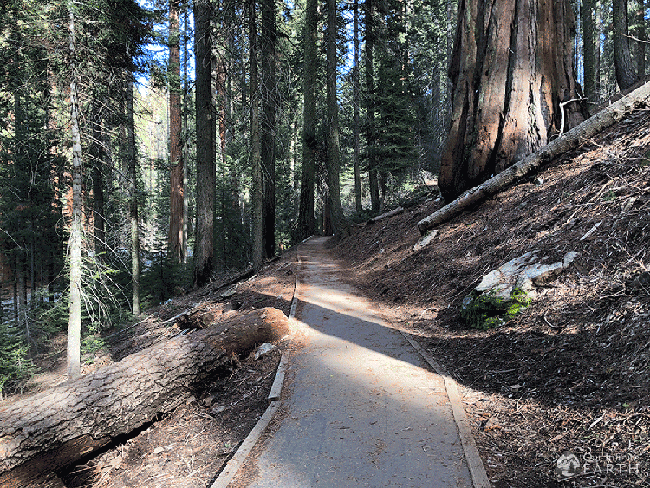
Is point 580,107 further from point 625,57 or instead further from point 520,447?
point 625,57

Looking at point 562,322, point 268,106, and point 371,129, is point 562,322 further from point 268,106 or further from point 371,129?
point 371,129

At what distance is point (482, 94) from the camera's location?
918cm

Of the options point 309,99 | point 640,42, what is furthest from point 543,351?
point 640,42

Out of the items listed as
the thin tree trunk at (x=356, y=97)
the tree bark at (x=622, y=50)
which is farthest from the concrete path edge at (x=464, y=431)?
the tree bark at (x=622, y=50)

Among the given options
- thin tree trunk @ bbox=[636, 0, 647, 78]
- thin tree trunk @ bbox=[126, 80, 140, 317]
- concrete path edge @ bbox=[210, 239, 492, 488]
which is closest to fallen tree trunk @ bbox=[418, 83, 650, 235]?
concrete path edge @ bbox=[210, 239, 492, 488]

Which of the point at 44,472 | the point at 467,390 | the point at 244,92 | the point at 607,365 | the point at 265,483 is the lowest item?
the point at 44,472

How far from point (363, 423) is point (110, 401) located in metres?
3.14

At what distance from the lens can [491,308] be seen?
215 inches

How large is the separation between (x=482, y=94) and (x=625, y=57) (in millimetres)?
11205

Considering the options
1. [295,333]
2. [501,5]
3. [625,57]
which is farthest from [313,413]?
[625,57]

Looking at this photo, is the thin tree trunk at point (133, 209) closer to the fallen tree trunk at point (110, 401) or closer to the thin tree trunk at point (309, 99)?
the thin tree trunk at point (309, 99)

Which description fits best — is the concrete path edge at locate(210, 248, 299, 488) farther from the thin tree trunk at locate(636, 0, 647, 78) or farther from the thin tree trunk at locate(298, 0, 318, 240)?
the thin tree trunk at locate(636, 0, 647, 78)

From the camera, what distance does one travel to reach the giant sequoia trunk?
342 inches

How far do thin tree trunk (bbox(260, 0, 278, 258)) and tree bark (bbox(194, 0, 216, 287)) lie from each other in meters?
1.92
